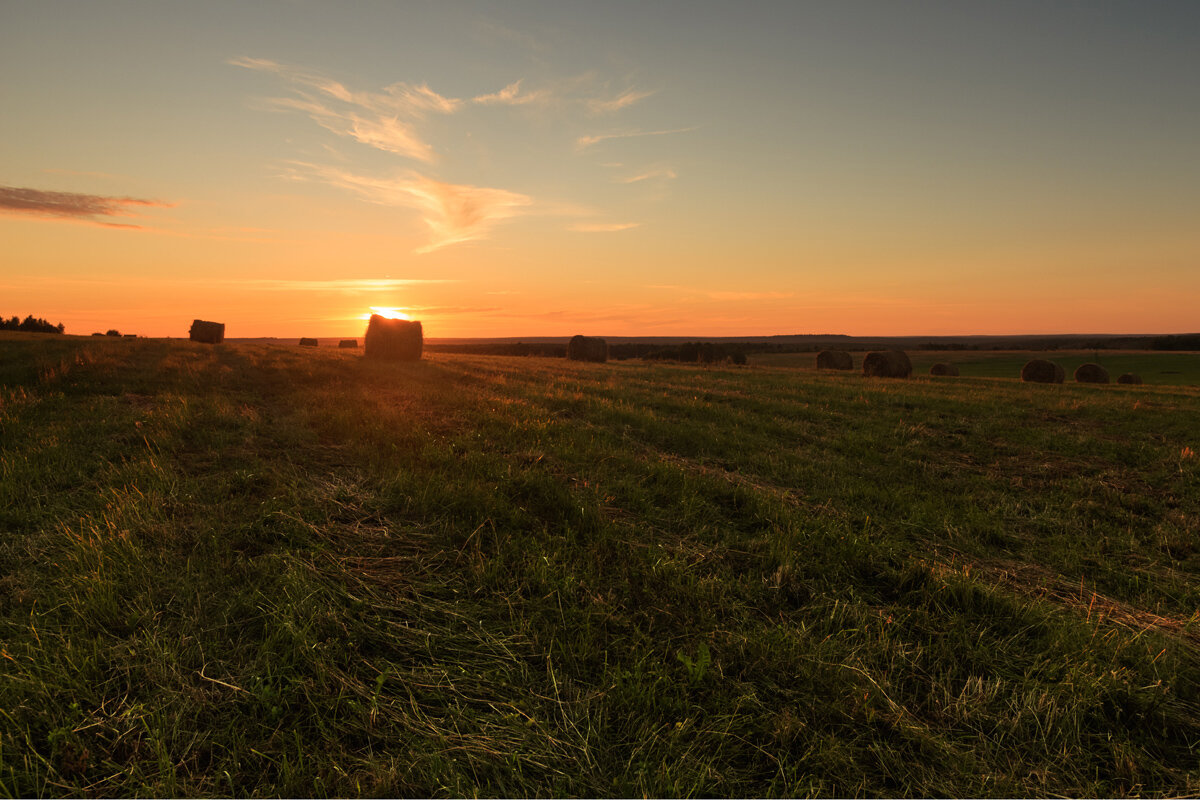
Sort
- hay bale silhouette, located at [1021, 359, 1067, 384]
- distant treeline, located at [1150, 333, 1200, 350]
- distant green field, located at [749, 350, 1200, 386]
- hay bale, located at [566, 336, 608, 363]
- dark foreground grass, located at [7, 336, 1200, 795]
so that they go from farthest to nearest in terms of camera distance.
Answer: distant treeline, located at [1150, 333, 1200, 350] < distant green field, located at [749, 350, 1200, 386] < hay bale, located at [566, 336, 608, 363] < hay bale silhouette, located at [1021, 359, 1067, 384] < dark foreground grass, located at [7, 336, 1200, 795]

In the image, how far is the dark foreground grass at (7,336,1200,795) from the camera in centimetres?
288

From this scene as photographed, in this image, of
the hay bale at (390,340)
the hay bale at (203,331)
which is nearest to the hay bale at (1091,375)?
the hay bale at (390,340)

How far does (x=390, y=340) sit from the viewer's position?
21.8m

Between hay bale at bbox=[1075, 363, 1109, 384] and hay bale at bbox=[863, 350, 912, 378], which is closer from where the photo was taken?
hay bale at bbox=[863, 350, 912, 378]

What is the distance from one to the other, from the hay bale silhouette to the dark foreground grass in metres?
32.1

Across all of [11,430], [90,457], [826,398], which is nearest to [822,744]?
[90,457]

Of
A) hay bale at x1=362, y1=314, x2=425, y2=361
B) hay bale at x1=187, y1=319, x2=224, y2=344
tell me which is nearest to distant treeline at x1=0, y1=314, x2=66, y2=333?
hay bale at x1=187, y1=319, x2=224, y2=344

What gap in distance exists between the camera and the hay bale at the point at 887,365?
31.9 meters

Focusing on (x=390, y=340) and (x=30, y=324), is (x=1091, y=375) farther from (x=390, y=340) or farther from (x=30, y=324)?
(x=30, y=324)

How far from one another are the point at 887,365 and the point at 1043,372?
35.9 feet

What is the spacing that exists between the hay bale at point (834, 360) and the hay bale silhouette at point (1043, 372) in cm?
1078

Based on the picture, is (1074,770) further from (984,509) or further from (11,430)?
(11,430)

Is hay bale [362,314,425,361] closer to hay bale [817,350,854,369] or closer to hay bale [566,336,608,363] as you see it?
hay bale [566,336,608,363]

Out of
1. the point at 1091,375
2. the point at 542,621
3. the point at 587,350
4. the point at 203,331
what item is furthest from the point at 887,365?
the point at 203,331
